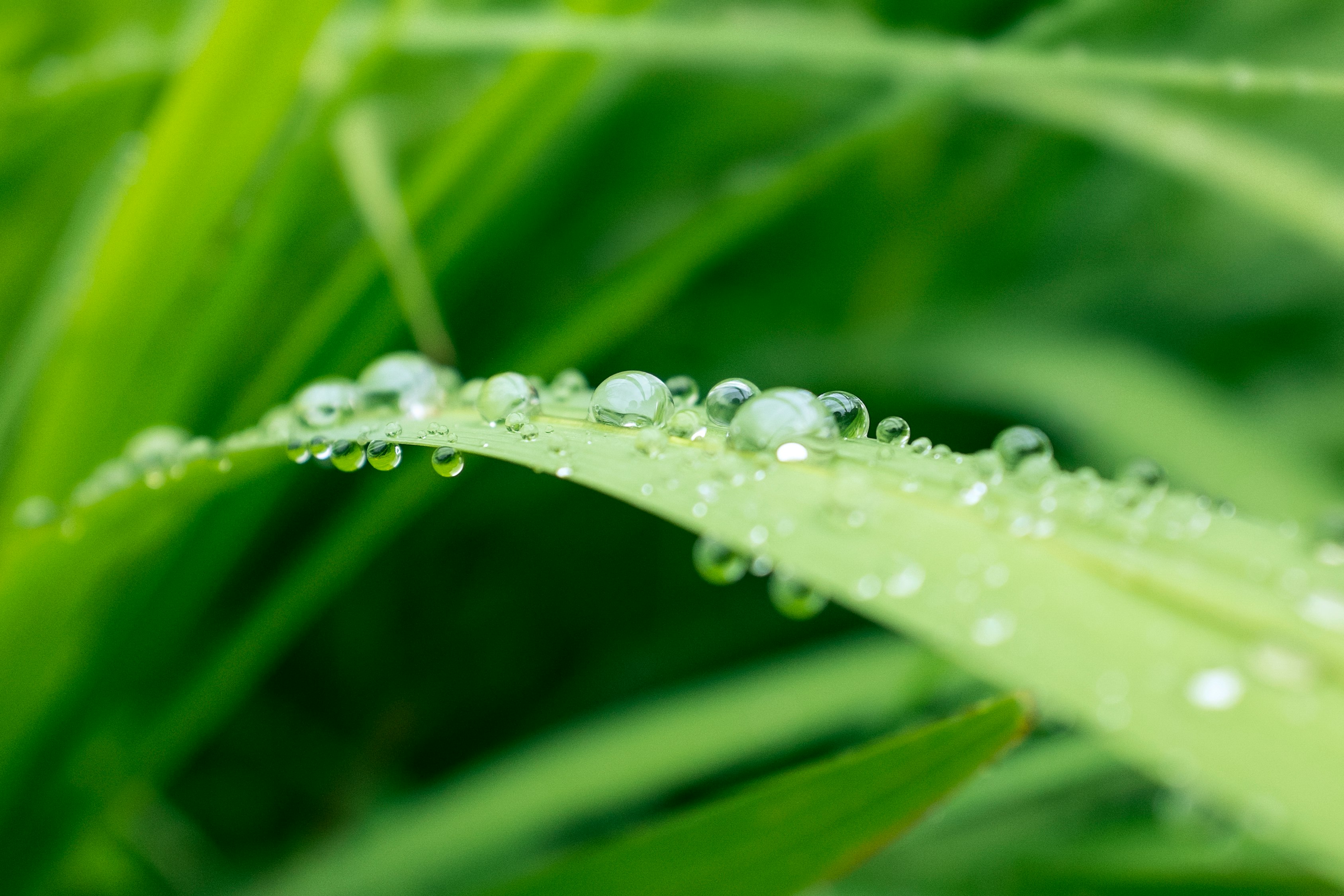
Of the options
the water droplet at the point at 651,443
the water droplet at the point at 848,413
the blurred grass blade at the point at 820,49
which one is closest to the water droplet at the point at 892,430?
the water droplet at the point at 848,413

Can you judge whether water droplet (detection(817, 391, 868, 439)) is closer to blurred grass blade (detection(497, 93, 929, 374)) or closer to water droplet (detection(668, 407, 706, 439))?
water droplet (detection(668, 407, 706, 439))

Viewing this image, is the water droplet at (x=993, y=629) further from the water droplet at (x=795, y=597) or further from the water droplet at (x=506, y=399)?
the water droplet at (x=506, y=399)

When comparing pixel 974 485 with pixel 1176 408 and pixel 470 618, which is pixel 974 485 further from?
pixel 470 618

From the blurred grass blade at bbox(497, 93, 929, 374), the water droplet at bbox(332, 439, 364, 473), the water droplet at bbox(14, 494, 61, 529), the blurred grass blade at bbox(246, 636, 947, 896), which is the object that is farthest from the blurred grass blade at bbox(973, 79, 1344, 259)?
the water droplet at bbox(14, 494, 61, 529)

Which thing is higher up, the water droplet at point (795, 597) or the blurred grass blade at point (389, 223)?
the blurred grass blade at point (389, 223)

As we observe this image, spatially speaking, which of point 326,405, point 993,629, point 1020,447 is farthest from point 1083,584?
point 326,405
